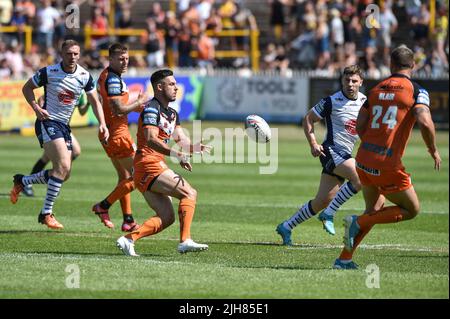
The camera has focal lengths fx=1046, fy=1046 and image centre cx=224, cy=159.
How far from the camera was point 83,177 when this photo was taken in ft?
69.7

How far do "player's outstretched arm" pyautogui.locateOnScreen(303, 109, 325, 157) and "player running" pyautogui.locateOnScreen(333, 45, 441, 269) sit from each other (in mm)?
1739

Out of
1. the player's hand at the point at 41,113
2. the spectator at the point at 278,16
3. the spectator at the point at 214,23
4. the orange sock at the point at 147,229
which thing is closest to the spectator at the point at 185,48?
the spectator at the point at 214,23

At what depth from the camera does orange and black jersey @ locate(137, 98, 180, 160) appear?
11.4 metres

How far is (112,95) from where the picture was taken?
1402 centimetres

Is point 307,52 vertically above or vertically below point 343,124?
below

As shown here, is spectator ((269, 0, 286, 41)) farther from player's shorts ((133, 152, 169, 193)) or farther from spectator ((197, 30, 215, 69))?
player's shorts ((133, 152, 169, 193))

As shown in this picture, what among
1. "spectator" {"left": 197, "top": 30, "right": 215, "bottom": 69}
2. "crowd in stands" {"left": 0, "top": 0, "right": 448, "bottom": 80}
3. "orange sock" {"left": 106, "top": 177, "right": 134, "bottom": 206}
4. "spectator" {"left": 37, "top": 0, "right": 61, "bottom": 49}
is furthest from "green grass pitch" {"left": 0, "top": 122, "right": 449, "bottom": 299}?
"spectator" {"left": 37, "top": 0, "right": 61, "bottom": 49}

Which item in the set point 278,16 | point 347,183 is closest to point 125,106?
point 347,183

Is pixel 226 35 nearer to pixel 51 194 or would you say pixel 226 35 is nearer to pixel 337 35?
pixel 337 35

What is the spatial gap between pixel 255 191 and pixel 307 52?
17.5 meters

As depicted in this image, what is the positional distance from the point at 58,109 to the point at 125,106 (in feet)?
3.18

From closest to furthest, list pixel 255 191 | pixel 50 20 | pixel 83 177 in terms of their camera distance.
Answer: pixel 255 191, pixel 83 177, pixel 50 20

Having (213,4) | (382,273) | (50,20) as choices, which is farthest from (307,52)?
(382,273)
